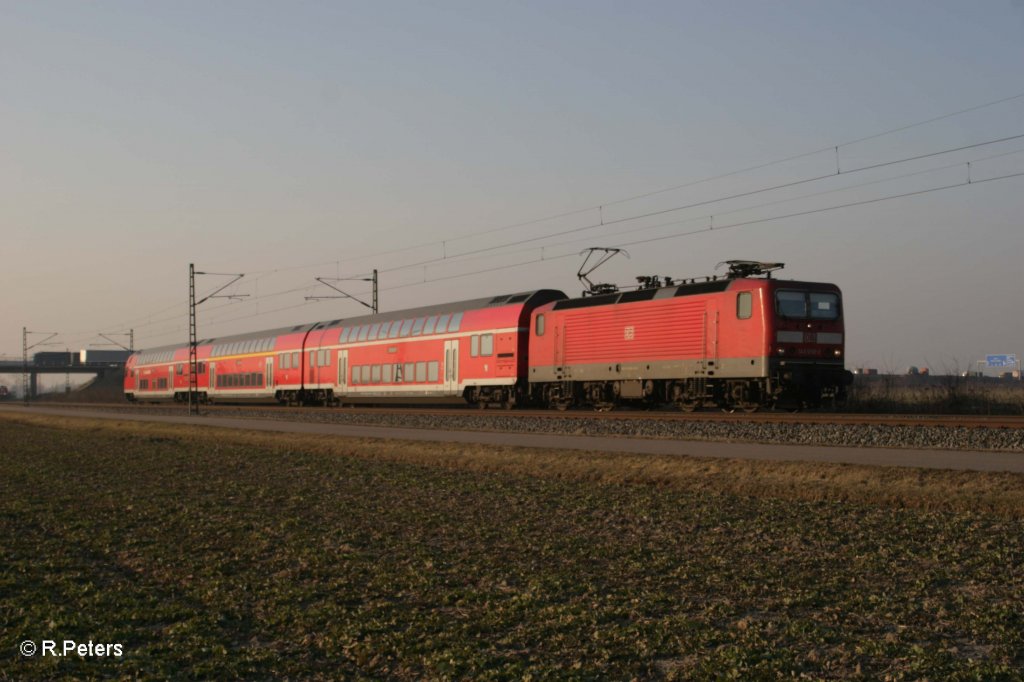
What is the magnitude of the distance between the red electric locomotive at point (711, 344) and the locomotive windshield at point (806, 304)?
3 centimetres

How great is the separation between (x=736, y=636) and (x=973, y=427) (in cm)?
1609

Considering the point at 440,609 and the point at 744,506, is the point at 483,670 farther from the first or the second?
the point at 744,506

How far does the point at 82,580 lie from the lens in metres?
10.3

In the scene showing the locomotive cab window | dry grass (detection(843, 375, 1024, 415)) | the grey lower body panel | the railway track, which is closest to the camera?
the railway track

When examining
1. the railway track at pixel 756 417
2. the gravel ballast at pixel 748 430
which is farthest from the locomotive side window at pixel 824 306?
the gravel ballast at pixel 748 430

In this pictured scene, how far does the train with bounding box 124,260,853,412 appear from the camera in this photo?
29141 mm

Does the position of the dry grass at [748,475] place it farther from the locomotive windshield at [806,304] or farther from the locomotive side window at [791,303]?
the locomotive windshield at [806,304]

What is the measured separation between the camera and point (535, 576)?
10031mm

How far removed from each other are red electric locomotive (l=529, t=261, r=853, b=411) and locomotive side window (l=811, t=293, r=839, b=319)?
1.2 inches

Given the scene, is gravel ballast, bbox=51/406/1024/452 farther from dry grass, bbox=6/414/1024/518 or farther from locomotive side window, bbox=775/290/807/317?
locomotive side window, bbox=775/290/807/317

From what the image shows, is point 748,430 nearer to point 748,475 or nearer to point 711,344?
point 711,344

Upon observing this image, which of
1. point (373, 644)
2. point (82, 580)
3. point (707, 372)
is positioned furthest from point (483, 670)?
point (707, 372)

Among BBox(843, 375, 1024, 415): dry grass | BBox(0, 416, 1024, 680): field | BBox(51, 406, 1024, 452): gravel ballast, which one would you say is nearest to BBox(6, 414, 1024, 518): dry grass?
BBox(0, 416, 1024, 680): field

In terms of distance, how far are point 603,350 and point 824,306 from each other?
7.94 meters
